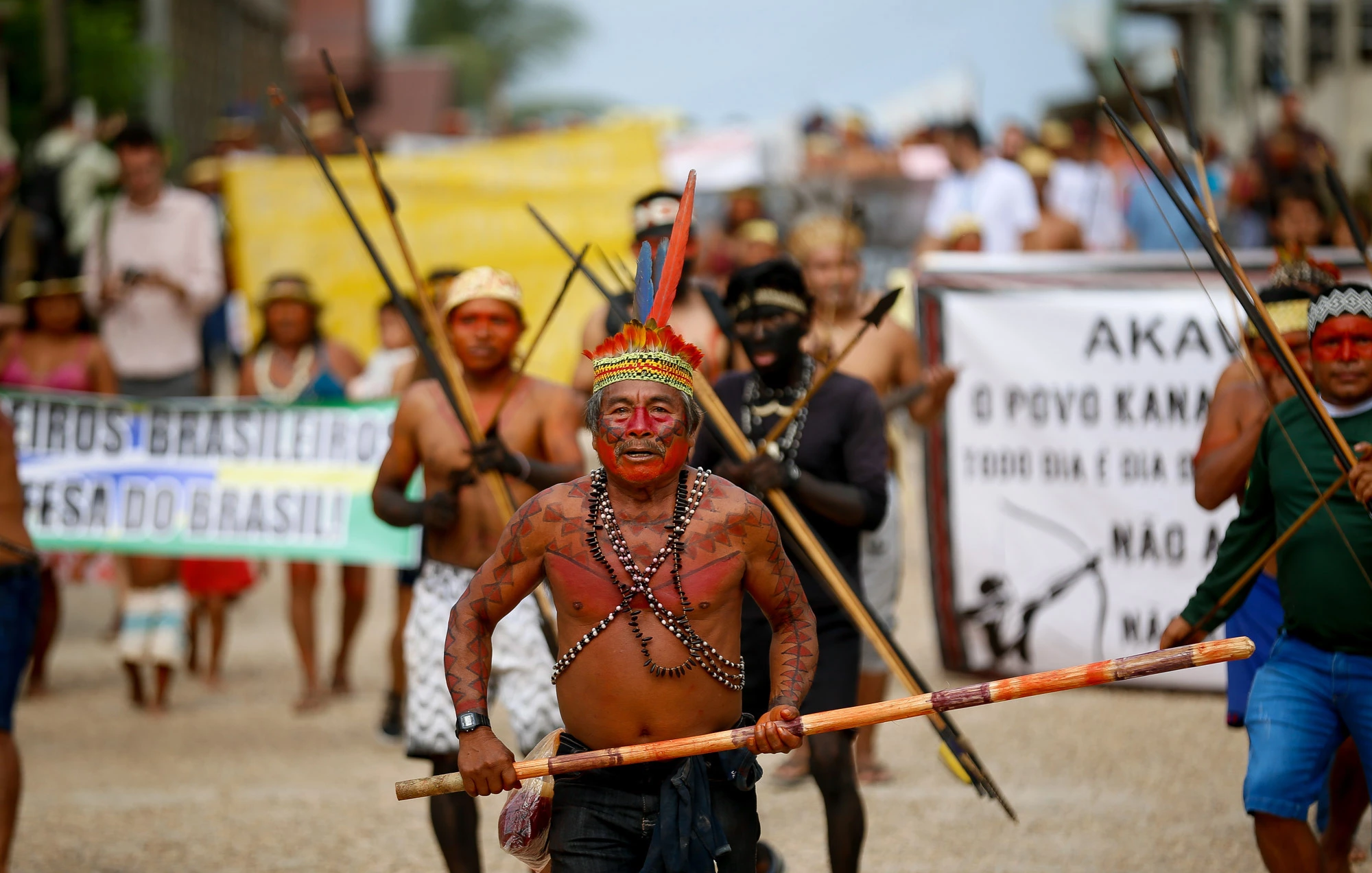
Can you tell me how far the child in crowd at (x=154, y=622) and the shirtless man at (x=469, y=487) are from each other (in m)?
3.56

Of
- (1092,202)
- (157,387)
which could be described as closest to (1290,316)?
(157,387)

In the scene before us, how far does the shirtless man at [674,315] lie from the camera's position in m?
7.18

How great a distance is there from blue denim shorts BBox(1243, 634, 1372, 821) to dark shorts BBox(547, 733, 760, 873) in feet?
4.67

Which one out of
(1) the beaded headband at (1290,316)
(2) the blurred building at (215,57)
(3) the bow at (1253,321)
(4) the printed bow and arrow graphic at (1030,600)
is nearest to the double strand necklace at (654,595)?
(3) the bow at (1253,321)

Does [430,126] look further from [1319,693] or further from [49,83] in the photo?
[1319,693]

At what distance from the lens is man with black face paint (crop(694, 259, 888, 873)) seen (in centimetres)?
529

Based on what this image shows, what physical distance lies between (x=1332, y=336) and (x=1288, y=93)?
40.6 feet

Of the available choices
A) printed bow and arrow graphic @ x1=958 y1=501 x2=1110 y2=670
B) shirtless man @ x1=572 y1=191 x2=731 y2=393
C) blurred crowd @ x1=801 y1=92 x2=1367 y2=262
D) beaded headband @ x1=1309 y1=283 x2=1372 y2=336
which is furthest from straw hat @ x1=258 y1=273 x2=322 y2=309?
beaded headband @ x1=1309 y1=283 x2=1372 y2=336

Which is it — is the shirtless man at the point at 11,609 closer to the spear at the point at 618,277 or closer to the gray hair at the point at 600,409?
the spear at the point at 618,277

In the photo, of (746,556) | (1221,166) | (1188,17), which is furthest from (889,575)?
(1188,17)

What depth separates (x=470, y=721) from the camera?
3.84 metres

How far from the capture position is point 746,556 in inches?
155

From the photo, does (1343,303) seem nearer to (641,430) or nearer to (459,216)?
(641,430)

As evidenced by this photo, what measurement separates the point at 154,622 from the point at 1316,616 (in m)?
6.15
